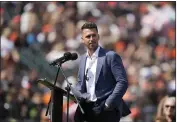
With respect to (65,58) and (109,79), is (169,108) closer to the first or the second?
(109,79)

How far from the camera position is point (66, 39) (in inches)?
487

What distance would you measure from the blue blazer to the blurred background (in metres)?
6.34

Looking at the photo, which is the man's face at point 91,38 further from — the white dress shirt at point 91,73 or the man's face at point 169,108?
the man's face at point 169,108

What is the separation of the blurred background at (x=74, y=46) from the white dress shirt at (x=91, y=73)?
6291 mm

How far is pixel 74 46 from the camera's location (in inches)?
479

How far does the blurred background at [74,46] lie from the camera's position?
1180 centimetres

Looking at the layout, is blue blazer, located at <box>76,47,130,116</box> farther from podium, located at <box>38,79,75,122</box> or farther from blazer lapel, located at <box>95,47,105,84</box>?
podium, located at <box>38,79,75,122</box>

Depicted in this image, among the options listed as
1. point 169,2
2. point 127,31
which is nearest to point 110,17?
point 127,31

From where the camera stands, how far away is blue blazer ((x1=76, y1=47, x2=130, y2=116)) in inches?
204

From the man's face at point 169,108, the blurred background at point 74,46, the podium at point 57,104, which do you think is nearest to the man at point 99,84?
the podium at point 57,104

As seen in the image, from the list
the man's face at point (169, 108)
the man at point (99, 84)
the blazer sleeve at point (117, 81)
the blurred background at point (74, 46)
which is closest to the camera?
the blazer sleeve at point (117, 81)

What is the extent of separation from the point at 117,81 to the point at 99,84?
177 millimetres

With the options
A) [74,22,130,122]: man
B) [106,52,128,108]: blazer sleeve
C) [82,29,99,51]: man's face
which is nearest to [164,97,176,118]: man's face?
[74,22,130,122]: man

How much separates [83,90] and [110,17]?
7.13 metres
